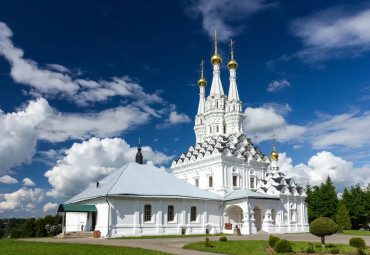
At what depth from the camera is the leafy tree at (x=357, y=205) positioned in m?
49.9

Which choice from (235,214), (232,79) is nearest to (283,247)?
(235,214)

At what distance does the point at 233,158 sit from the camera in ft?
128

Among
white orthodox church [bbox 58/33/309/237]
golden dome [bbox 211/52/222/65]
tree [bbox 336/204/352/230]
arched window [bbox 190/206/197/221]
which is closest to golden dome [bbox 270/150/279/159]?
white orthodox church [bbox 58/33/309/237]

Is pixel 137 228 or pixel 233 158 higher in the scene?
pixel 233 158

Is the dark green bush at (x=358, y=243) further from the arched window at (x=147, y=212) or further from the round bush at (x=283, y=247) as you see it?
the arched window at (x=147, y=212)

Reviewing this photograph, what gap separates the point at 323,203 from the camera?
51.1 metres

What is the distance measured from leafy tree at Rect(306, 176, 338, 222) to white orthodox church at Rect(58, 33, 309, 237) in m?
13.1

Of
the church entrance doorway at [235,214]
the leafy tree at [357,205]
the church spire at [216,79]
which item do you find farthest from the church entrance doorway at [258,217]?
the leafy tree at [357,205]

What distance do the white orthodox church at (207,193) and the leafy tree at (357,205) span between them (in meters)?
15.7

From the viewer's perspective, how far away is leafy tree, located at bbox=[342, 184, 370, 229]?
49938 millimetres

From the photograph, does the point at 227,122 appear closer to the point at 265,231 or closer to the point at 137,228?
the point at 265,231

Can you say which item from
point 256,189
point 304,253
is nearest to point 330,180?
point 256,189

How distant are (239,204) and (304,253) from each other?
18.3 metres

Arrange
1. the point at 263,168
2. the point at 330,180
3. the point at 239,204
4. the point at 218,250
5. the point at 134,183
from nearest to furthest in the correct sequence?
the point at 218,250
the point at 134,183
the point at 239,204
the point at 263,168
the point at 330,180
